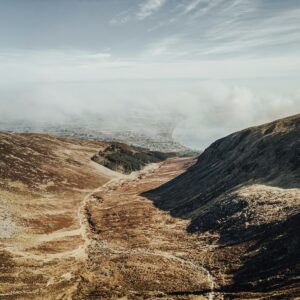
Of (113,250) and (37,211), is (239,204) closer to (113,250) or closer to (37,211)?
(113,250)

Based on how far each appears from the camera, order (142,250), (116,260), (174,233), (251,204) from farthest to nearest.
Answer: (174,233) → (251,204) → (142,250) → (116,260)

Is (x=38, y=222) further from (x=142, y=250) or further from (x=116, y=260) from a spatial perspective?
(x=116, y=260)

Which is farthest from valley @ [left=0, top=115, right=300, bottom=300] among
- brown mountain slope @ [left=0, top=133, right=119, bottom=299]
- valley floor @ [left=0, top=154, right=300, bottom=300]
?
brown mountain slope @ [left=0, top=133, right=119, bottom=299]

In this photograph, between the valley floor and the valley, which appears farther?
the valley floor

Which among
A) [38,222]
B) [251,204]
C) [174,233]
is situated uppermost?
[251,204]

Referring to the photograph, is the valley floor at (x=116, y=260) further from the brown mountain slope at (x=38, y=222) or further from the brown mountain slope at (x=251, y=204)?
the brown mountain slope at (x=251, y=204)

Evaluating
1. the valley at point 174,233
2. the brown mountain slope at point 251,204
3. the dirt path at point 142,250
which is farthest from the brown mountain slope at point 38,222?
the brown mountain slope at point 251,204

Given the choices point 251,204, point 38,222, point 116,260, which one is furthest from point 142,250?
point 38,222

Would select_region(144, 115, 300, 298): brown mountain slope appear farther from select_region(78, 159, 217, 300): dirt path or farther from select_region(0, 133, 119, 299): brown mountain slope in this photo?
select_region(0, 133, 119, 299): brown mountain slope

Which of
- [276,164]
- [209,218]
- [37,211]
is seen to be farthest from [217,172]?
[37,211]
